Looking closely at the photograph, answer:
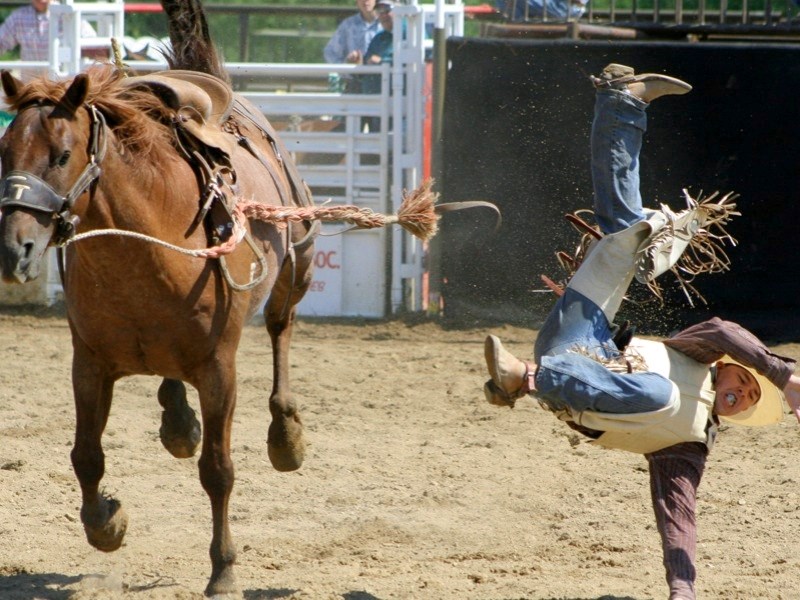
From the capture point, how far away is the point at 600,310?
352 centimetres

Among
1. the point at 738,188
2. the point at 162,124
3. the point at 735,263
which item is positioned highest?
the point at 162,124

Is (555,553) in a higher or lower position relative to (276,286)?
lower

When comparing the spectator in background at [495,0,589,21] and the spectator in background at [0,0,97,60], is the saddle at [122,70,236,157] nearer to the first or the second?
the spectator in background at [495,0,589,21]

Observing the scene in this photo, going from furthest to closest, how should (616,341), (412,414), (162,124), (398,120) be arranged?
1. (398,120)
2. (412,414)
3. (162,124)
4. (616,341)

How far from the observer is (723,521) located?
4574mm

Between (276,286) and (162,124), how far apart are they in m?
1.41

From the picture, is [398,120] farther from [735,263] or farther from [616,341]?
[616,341]

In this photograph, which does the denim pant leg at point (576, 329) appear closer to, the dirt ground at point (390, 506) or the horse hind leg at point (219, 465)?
the dirt ground at point (390, 506)

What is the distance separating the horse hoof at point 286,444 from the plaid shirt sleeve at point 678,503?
174 centimetres

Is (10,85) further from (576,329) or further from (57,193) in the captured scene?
(576,329)

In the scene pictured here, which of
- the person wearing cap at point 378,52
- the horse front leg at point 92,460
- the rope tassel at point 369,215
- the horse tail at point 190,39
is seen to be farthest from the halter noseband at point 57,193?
the person wearing cap at point 378,52

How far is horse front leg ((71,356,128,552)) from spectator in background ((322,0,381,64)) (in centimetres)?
699

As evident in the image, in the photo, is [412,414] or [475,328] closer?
[412,414]

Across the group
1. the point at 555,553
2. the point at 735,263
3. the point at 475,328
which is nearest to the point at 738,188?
the point at 735,263
